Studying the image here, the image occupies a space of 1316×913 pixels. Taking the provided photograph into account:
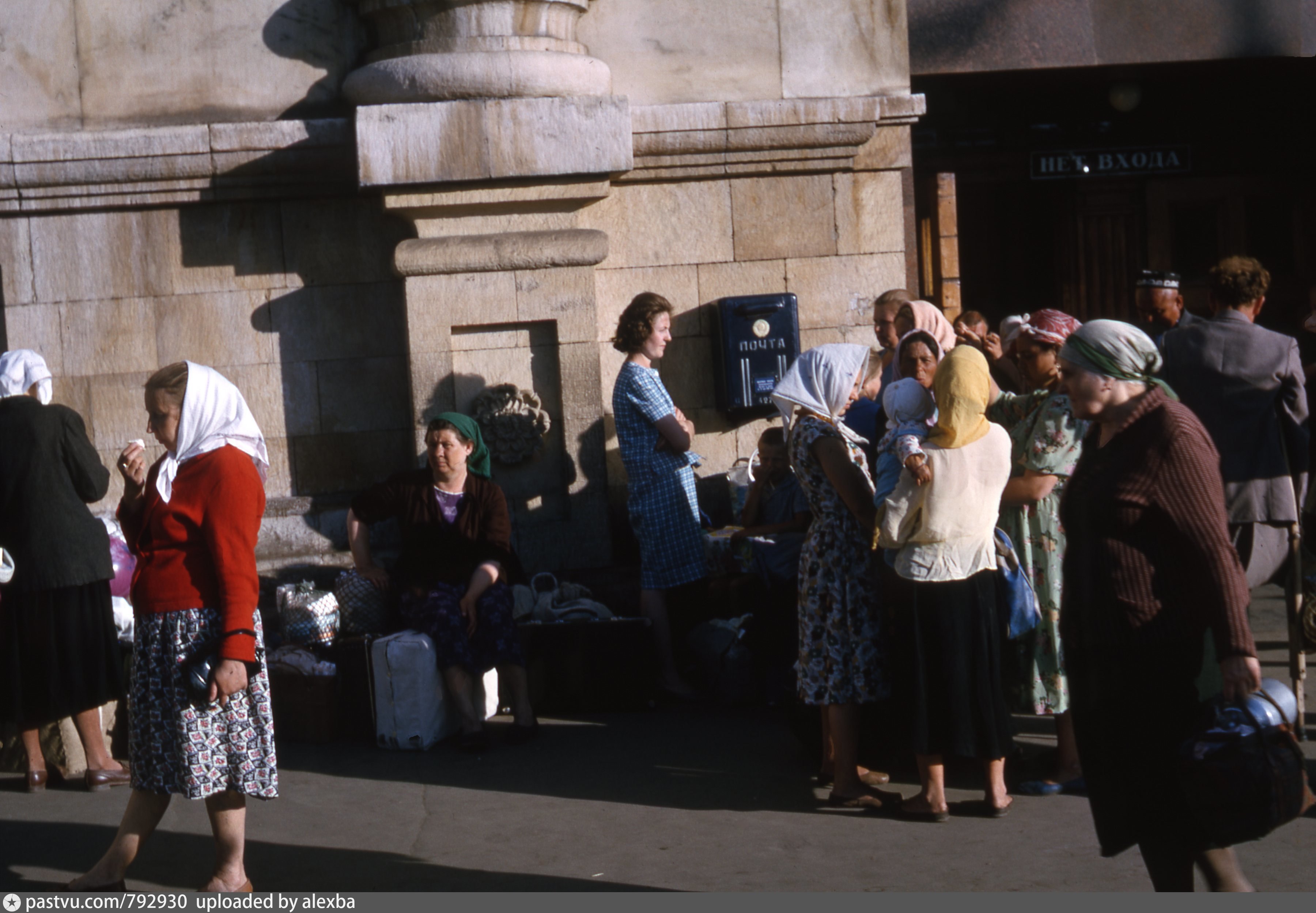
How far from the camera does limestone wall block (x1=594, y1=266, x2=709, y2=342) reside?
7.36 m

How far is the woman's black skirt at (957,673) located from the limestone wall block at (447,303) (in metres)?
3.08

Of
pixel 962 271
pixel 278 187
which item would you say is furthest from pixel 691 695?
pixel 962 271

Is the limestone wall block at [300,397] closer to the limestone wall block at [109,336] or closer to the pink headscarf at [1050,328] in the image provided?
the limestone wall block at [109,336]

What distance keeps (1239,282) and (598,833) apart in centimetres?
339

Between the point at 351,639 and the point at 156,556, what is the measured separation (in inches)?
86.8

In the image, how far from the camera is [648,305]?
6.53 m

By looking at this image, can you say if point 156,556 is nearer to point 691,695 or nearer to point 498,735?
point 498,735

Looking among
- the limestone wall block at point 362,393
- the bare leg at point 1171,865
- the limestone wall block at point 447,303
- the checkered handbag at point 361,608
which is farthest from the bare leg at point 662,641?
the bare leg at point 1171,865

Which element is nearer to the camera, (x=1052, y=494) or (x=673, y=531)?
(x=1052, y=494)

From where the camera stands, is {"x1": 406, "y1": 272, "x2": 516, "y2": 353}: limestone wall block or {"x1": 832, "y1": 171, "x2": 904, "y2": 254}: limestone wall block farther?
{"x1": 832, "y1": 171, "x2": 904, "y2": 254}: limestone wall block

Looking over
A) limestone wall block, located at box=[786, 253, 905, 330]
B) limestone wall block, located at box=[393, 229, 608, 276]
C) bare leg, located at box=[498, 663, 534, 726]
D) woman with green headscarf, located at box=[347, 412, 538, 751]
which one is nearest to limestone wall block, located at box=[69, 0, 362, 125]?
limestone wall block, located at box=[393, 229, 608, 276]

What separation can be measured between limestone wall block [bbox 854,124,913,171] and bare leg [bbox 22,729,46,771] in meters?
4.76

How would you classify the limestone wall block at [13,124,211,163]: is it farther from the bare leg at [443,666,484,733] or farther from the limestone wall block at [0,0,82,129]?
the bare leg at [443,666,484,733]

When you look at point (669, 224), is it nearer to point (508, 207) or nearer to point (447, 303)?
point (508, 207)
